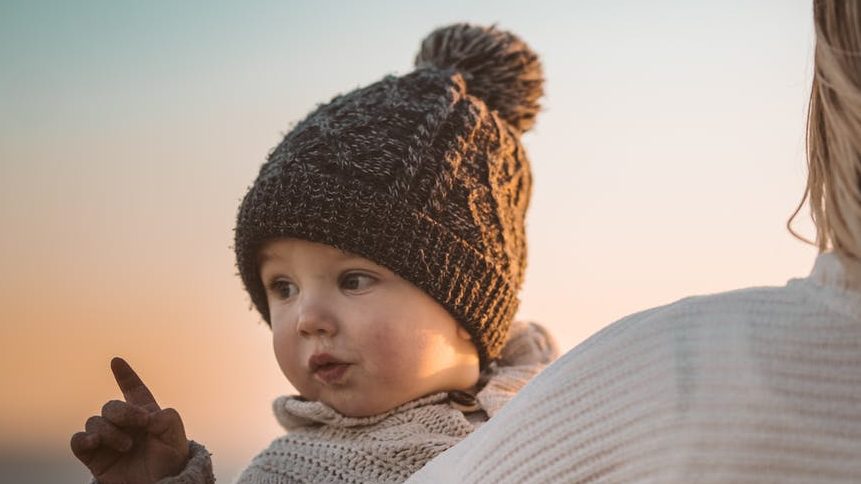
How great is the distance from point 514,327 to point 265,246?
662 mm

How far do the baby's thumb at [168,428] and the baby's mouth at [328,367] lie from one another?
1.31 feet

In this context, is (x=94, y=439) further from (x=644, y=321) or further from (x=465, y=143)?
(x=465, y=143)

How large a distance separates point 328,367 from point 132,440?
1.65ft

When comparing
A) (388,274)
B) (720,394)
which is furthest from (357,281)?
(720,394)

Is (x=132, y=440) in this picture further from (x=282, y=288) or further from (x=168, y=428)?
(x=282, y=288)

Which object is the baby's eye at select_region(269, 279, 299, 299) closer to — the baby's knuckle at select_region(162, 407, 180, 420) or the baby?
the baby

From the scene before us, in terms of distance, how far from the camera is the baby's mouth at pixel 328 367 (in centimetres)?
214

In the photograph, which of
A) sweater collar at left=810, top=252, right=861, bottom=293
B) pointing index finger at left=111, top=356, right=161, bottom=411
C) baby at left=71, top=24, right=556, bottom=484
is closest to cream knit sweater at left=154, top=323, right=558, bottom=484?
baby at left=71, top=24, right=556, bottom=484

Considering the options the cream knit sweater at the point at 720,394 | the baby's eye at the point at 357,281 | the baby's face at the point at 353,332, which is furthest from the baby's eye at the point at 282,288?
the cream knit sweater at the point at 720,394

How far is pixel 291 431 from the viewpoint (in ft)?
7.50

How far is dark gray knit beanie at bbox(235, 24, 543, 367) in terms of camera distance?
2.22 metres

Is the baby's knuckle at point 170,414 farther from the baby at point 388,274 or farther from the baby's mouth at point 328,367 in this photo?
the baby's mouth at point 328,367

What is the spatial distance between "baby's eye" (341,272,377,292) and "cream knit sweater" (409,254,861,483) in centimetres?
99

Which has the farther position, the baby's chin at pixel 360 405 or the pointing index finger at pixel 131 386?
the baby's chin at pixel 360 405
